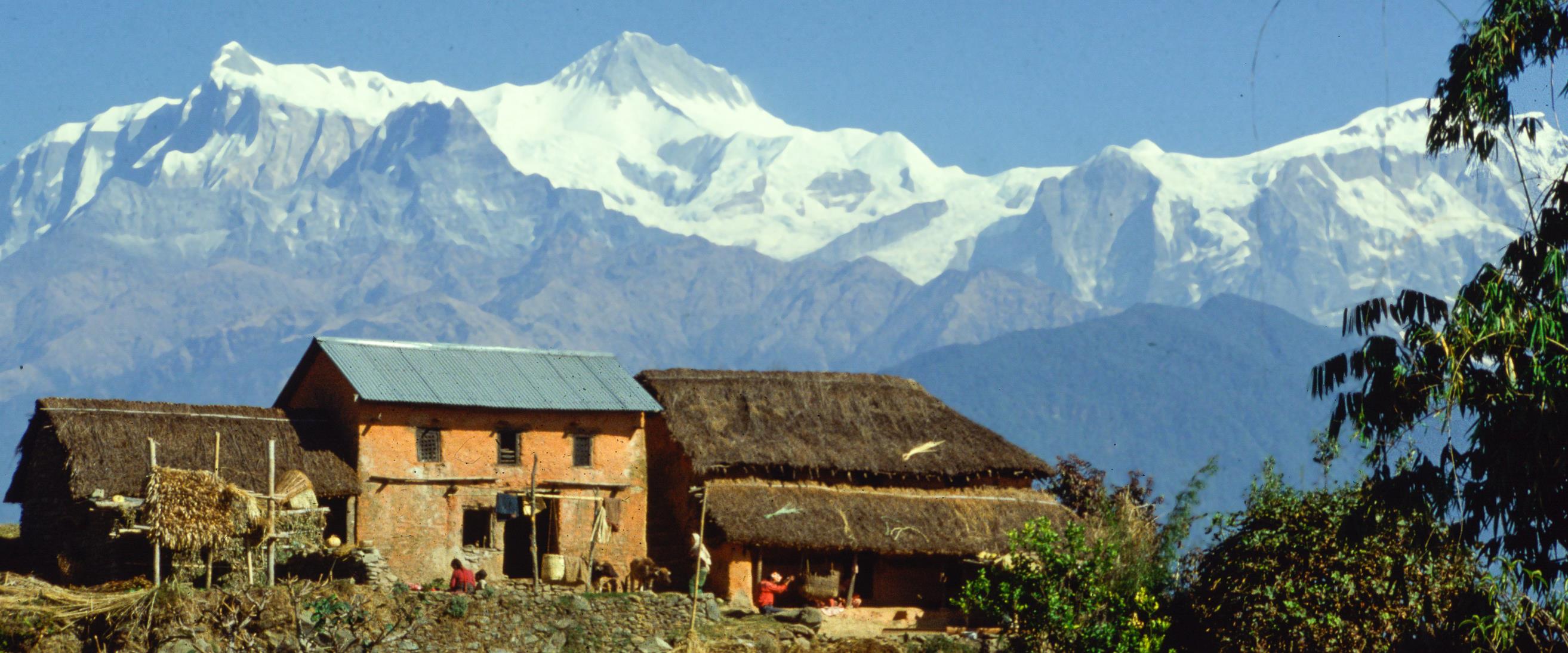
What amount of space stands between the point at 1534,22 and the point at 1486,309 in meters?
4.25

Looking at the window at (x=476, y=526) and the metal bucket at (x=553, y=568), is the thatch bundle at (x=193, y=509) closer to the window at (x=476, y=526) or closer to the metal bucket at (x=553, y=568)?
the window at (x=476, y=526)

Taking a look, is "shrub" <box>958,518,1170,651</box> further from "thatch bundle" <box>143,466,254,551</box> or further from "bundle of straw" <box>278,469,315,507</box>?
"thatch bundle" <box>143,466,254,551</box>

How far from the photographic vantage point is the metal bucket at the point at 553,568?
4003cm

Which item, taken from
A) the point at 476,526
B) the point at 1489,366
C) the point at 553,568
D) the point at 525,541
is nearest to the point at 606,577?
the point at 553,568

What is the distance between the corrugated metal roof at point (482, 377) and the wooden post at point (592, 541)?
2.35 m

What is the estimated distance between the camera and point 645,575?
134ft

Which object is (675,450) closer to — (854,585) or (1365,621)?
(854,585)

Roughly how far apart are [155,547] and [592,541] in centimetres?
1003

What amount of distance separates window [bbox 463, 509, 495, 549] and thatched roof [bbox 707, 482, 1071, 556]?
4.96 meters

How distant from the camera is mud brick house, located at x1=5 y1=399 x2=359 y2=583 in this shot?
1441 inches

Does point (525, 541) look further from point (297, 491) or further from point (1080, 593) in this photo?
point (1080, 593)

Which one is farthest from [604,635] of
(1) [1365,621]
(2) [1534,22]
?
(2) [1534,22]

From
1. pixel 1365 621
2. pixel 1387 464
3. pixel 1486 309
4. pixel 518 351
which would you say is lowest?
pixel 1365 621

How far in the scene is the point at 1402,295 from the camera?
24203 millimetres
